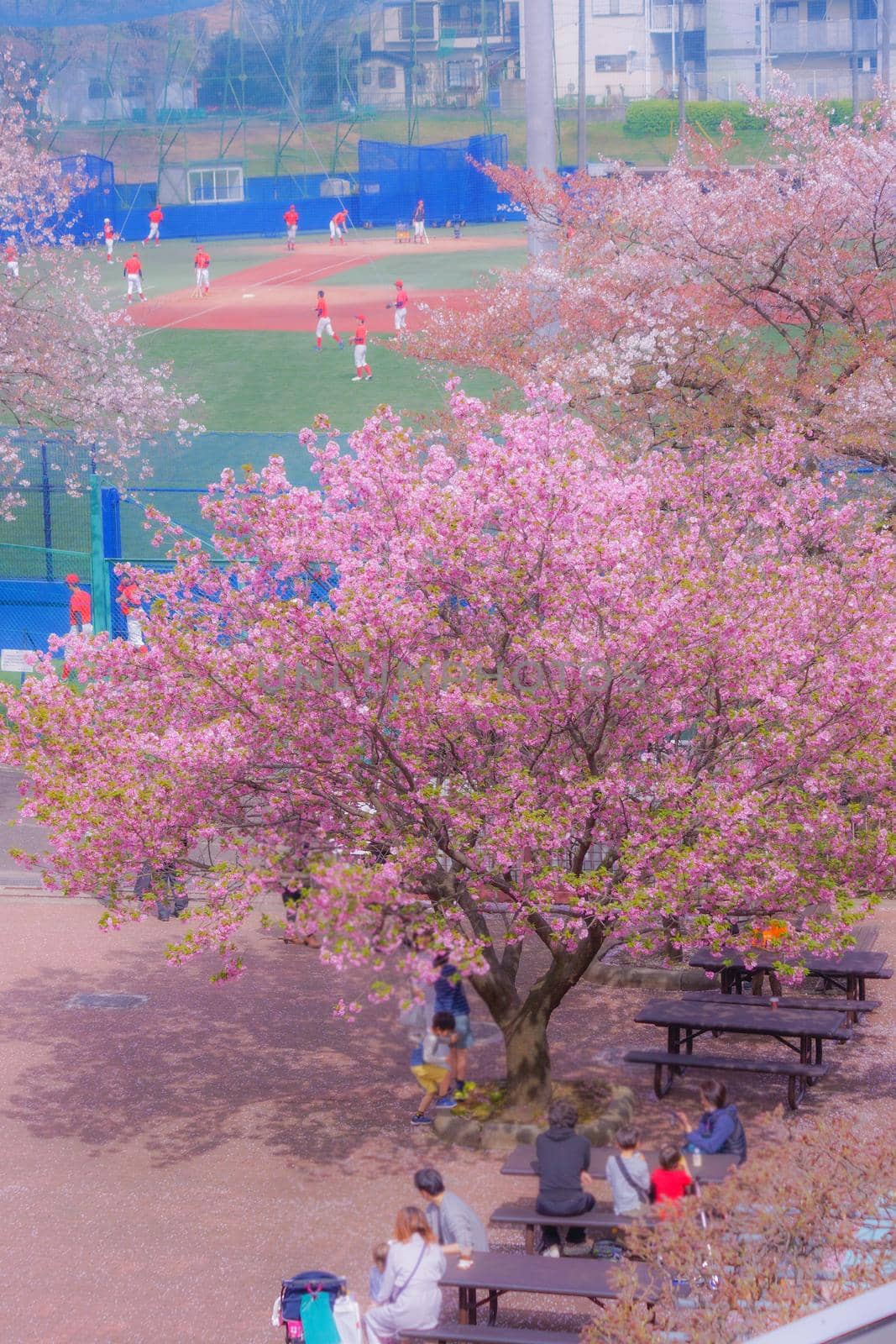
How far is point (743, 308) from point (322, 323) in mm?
27926

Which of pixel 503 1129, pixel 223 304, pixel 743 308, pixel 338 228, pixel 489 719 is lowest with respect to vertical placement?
pixel 503 1129

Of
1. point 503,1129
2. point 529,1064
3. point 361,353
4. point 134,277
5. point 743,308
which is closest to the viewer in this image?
point 503,1129

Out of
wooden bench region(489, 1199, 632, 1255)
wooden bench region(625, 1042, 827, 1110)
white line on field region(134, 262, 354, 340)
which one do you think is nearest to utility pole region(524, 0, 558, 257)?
wooden bench region(625, 1042, 827, 1110)

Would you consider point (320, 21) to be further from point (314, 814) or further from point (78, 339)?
point (314, 814)

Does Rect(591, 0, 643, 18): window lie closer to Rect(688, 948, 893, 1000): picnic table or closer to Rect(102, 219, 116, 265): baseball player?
Rect(102, 219, 116, 265): baseball player

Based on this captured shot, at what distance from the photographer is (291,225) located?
56.6 meters

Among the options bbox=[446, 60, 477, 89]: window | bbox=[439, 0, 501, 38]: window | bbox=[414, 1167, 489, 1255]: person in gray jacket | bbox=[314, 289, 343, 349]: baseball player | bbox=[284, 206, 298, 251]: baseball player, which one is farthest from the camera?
bbox=[284, 206, 298, 251]: baseball player

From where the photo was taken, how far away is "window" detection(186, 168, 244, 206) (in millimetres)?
58062

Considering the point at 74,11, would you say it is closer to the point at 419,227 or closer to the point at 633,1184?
the point at 419,227

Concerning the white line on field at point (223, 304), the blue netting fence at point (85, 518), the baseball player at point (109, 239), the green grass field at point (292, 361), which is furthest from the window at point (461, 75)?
the blue netting fence at point (85, 518)

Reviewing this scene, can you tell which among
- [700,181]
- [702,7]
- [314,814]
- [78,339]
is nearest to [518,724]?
[314,814]

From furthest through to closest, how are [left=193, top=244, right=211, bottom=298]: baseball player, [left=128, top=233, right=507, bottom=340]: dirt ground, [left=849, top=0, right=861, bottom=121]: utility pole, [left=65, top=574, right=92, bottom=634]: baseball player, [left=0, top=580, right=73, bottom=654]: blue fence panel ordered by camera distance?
[left=193, top=244, right=211, bottom=298]: baseball player < [left=128, top=233, right=507, bottom=340]: dirt ground < [left=849, top=0, right=861, bottom=121]: utility pole < [left=0, top=580, right=73, bottom=654]: blue fence panel < [left=65, top=574, right=92, bottom=634]: baseball player

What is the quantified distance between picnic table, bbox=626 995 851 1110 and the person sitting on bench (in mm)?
2529

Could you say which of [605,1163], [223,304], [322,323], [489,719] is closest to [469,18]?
[223,304]
